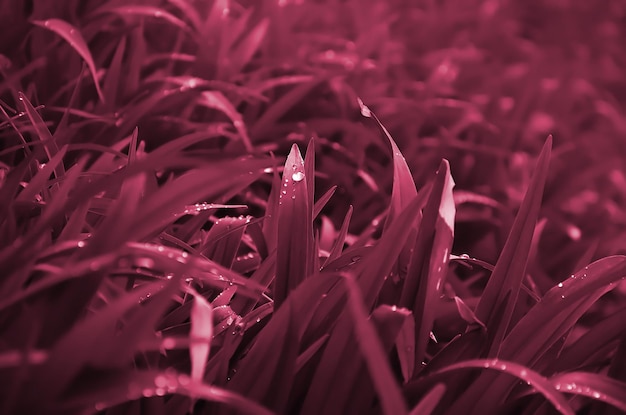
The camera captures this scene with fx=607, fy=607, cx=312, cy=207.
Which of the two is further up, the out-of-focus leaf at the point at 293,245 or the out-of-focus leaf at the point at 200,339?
the out-of-focus leaf at the point at 200,339

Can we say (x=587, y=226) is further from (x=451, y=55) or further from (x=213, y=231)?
(x=213, y=231)

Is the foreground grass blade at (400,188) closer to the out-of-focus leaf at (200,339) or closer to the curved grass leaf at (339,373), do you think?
the curved grass leaf at (339,373)

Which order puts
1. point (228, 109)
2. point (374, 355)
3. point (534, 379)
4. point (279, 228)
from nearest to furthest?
1. point (374, 355)
2. point (534, 379)
3. point (279, 228)
4. point (228, 109)

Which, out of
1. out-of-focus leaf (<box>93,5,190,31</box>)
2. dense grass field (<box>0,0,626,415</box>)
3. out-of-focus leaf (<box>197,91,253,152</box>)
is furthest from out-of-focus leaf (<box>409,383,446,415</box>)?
out-of-focus leaf (<box>93,5,190,31</box>)

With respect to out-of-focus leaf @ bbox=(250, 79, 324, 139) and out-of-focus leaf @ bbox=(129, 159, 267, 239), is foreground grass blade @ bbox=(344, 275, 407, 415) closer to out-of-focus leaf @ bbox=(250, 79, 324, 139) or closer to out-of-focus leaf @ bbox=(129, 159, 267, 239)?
out-of-focus leaf @ bbox=(129, 159, 267, 239)

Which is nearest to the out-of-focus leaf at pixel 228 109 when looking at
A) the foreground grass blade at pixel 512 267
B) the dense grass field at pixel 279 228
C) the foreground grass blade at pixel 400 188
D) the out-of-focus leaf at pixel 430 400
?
the dense grass field at pixel 279 228

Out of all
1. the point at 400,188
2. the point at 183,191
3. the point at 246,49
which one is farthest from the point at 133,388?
the point at 246,49

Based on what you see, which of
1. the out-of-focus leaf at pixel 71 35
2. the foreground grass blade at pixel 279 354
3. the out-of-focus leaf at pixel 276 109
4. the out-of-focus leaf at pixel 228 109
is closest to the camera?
the foreground grass blade at pixel 279 354

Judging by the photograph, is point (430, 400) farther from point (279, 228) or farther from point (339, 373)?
point (279, 228)
